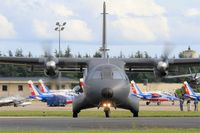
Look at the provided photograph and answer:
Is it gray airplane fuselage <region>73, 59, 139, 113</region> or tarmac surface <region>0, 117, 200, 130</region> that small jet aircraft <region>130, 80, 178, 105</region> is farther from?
tarmac surface <region>0, 117, 200, 130</region>

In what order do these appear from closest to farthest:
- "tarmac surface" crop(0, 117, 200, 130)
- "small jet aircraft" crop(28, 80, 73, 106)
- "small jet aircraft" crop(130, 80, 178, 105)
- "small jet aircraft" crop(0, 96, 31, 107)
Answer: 1. "tarmac surface" crop(0, 117, 200, 130)
2. "small jet aircraft" crop(0, 96, 31, 107)
3. "small jet aircraft" crop(28, 80, 73, 106)
4. "small jet aircraft" crop(130, 80, 178, 105)

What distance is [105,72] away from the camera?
33.5 metres

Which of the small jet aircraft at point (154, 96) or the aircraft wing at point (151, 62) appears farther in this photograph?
the small jet aircraft at point (154, 96)

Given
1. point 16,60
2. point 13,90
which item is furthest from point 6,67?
point 16,60

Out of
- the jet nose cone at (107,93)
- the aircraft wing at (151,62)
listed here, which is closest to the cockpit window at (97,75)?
the jet nose cone at (107,93)

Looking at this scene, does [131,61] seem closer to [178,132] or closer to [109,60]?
[109,60]

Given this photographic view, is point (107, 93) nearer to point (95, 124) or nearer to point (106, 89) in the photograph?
point (106, 89)

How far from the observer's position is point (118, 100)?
32875 mm

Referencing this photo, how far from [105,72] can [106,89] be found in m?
1.71

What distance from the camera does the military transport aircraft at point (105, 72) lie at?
32594 mm

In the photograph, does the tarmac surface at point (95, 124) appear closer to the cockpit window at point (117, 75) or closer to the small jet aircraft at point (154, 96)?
the cockpit window at point (117, 75)

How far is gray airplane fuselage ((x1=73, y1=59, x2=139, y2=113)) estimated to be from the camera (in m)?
32.3

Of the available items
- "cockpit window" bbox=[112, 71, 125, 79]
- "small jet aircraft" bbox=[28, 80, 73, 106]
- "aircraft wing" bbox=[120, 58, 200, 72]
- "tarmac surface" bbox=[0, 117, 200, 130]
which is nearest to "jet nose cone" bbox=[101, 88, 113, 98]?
"cockpit window" bbox=[112, 71, 125, 79]

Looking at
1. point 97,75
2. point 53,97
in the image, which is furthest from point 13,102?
point 97,75
